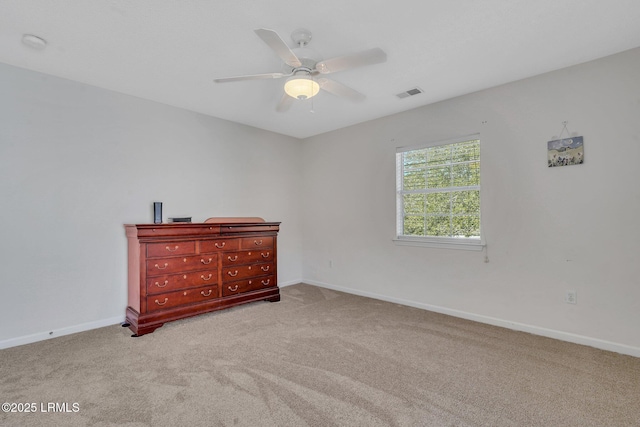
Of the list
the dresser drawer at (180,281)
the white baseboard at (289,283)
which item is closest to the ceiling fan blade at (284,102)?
the dresser drawer at (180,281)

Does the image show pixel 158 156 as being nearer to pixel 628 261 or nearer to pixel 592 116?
pixel 592 116

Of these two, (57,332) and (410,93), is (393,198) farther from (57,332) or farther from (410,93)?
(57,332)

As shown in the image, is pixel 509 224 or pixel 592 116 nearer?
pixel 592 116

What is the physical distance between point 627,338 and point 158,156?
492cm

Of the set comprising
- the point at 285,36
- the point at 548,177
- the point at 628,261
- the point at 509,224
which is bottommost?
the point at 628,261

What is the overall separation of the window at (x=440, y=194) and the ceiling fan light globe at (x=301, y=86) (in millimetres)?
1991

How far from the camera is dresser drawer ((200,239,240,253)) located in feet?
11.2

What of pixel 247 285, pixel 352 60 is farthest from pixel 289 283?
pixel 352 60

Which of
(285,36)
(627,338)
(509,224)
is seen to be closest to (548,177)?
(509,224)

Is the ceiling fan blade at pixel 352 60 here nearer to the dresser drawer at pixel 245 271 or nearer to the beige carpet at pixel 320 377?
the beige carpet at pixel 320 377

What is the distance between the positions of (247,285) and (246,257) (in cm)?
36

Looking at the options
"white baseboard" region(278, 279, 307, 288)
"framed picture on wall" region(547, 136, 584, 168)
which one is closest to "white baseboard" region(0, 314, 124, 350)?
"white baseboard" region(278, 279, 307, 288)

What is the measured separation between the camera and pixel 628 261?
8.02ft

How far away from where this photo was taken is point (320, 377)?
2.08 metres
